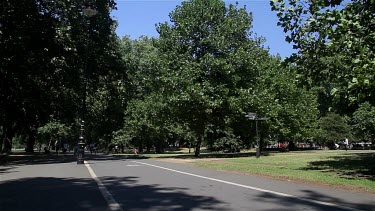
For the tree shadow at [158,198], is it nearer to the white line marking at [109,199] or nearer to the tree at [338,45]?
the white line marking at [109,199]

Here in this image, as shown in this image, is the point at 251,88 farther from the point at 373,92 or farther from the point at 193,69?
the point at 373,92

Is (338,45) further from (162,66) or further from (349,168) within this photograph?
(162,66)

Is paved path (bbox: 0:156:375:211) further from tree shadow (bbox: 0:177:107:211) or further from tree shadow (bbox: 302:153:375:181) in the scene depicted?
tree shadow (bbox: 302:153:375:181)

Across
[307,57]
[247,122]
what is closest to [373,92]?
[307,57]

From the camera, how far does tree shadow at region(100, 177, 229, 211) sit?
9.29m

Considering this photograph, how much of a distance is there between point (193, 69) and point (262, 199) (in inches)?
848

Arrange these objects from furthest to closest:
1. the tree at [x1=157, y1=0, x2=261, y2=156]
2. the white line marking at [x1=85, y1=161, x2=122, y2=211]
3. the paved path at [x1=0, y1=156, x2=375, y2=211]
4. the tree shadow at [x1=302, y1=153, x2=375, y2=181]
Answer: the tree at [x1=157, y1=0, x2=261, y2=156] → the tree shadow at [x1=302, y1=153, x2=375, y2=181] → the paved path at [x1=0, y1=156, x2=375, y2=211] → the white line marking at [x1=85, y1=161, x2=122, y2=211]

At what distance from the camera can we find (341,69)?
16.8m

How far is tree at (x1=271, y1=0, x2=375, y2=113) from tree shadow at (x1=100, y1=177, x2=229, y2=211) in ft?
18.1

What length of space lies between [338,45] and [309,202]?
635 cm

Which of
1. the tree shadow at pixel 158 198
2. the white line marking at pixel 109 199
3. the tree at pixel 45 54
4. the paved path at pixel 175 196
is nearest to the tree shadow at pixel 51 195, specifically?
the paved path at pixel 175 196

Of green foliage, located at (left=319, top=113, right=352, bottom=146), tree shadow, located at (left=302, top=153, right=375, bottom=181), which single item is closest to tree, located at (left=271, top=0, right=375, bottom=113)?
tree shadow, located at (left=302, top=153, right=375, bottom=181)

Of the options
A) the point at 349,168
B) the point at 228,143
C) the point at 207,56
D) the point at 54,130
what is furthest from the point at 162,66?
the point at 54,130

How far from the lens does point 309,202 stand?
9891 mm
